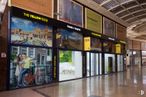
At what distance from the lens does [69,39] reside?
15.2 meters

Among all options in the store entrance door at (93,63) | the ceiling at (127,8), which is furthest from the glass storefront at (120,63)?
the store entrance door at (93,63)

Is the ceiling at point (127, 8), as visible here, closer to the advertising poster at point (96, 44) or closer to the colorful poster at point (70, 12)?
the colorful poster at point (70, 12)

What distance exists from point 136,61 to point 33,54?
34882 mm

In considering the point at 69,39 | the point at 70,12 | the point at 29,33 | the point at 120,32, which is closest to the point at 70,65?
the point at 69,39

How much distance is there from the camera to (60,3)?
551 inches

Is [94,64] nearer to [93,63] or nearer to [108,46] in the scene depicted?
[93,63]

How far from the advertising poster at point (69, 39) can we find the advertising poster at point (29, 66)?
1248 millimetres

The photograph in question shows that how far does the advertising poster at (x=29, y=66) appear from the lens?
10.7 metres

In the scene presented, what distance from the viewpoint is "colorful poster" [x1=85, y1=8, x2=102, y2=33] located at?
57.3ft

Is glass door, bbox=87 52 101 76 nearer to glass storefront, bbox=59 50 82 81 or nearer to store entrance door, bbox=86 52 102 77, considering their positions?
store entrance door, bbox=86 52 102 77

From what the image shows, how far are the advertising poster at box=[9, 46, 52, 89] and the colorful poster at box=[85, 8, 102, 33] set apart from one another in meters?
5.44

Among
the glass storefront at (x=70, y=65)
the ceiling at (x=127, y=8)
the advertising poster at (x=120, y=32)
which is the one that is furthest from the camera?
the advertising poster at (x=120, y=32)

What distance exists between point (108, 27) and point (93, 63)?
4827 millimetres

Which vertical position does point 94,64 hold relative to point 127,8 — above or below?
below
